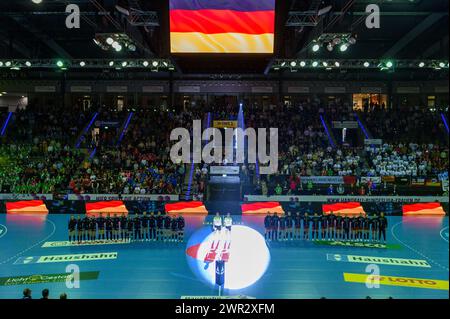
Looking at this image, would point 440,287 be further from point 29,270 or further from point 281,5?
point 29,270

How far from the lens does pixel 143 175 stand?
25906mm

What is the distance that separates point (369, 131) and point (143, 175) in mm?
→ 18272

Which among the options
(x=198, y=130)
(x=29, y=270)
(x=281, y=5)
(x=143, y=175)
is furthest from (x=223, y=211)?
(x=281, y=5)

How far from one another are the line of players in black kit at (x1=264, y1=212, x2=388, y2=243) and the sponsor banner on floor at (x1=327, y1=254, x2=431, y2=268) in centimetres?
212

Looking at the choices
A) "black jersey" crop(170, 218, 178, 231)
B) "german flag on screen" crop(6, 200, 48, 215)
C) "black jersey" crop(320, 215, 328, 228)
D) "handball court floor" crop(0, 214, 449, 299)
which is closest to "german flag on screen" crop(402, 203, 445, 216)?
"handball court floor" crop(0, 214, 449, 299)

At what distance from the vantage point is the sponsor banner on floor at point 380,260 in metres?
13.7

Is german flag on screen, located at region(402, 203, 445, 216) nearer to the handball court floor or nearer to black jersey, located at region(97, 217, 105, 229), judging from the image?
the handball court floor

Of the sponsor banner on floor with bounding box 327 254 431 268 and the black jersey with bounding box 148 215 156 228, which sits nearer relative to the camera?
the sponsor banner on floor with bounding box 327 254 431 268

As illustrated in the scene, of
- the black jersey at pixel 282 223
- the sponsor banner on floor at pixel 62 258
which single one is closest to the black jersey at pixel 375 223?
the black jersey at pixel 282 223

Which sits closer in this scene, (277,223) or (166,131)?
(277,223)

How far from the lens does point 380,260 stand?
1424 cm

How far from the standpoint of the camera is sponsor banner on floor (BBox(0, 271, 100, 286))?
11844 millimetres

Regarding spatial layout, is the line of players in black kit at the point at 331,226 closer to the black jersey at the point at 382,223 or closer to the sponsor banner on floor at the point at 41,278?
the black jersey at the point at 382,223

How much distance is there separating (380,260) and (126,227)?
10066 mm
